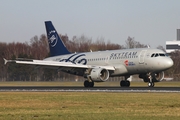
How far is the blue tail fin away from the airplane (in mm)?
4518

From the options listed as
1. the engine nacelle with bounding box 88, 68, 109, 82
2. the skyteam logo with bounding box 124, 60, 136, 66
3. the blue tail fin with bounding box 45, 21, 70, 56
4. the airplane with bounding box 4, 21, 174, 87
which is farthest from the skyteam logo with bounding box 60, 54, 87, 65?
the skyteam logo with bounding box 124, 60, 136, 66

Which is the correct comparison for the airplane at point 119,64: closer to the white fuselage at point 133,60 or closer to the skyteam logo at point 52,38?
the white fuselage at point 133,60

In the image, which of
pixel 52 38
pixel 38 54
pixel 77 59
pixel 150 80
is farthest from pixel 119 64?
pixel 38 54

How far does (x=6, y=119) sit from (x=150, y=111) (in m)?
7.05

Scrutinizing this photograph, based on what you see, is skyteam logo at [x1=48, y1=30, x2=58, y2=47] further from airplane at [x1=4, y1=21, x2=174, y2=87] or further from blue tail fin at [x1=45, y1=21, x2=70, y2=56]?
airplane at [x1=4, y1=21, x2=174, y2=87]

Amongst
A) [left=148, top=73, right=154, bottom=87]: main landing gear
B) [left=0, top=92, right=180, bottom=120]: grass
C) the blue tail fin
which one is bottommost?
[left=0, top=92, right=180, bottom=120]: grass

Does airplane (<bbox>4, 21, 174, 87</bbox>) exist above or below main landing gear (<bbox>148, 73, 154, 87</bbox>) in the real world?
above

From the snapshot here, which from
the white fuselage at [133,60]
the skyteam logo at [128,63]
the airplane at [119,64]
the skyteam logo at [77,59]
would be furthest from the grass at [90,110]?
the skyteam logo at [77,59]

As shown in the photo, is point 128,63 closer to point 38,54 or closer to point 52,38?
point 52,38

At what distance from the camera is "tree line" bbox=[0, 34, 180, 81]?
108 m

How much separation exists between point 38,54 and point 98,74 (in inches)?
3511

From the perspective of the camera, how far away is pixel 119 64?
58.3 m

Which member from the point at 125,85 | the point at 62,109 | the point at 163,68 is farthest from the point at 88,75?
the point at 62,109

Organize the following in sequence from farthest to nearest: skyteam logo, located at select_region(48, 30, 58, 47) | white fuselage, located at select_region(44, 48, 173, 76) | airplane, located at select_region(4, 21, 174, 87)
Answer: skyteam logo, located at select_region(48, 30, 58, 47) → airplane, located at select_region(4, 21, 174, 87) → white fuselage, located at select_region(44, 48, 173, 76)
